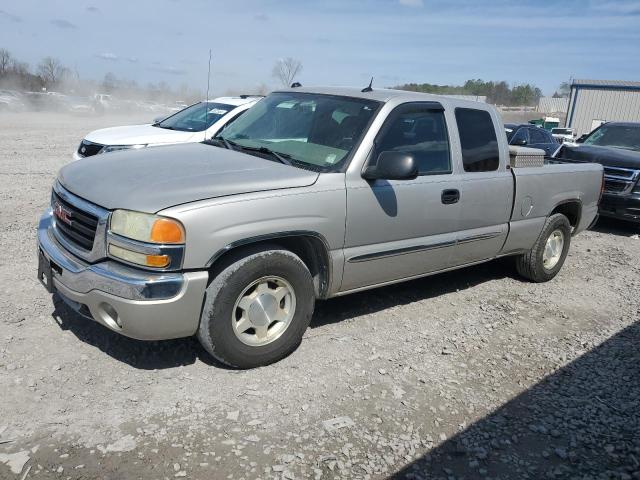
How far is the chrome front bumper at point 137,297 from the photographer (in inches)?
130

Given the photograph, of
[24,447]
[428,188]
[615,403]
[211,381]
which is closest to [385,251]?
[428,188]

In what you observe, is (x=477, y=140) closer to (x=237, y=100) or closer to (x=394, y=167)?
(x=394, y=167)

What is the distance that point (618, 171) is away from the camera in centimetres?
905

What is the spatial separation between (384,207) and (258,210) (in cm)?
109

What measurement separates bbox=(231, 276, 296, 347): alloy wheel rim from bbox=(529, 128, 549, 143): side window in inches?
555

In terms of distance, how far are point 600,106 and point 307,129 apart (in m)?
39.1

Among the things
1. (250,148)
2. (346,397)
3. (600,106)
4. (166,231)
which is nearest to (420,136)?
(250,148)

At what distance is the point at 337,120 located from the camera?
4484 millimetres

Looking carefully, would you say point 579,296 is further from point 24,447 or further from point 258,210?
point 24,447

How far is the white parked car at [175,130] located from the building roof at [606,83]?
34.4 meters

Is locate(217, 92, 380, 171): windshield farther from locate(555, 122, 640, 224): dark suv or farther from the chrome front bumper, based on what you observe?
locate(555, 122, 640, 224): dark suv

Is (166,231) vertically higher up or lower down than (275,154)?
lower down

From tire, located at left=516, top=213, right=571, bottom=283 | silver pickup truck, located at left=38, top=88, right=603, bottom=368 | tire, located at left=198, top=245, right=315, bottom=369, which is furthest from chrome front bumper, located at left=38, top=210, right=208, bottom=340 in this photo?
tire, located at left=516, top=213, right=571, bottom=283

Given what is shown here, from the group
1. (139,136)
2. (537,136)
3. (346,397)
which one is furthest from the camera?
(537,136)
